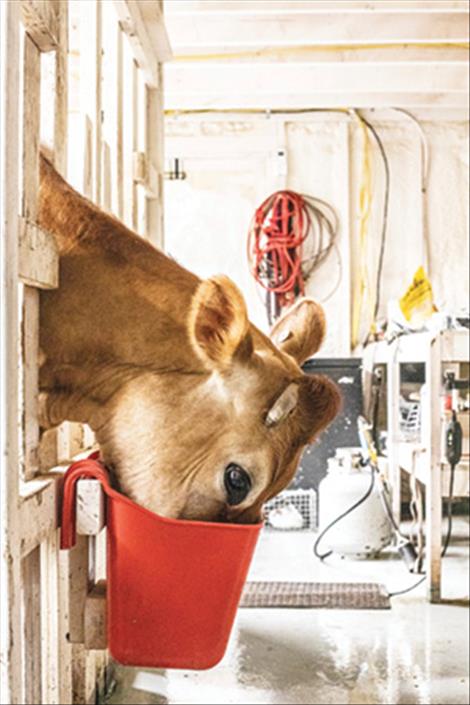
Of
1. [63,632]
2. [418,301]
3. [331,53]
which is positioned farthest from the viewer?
[331,53]

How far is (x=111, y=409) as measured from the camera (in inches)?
64.2

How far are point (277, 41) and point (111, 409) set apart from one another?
3.76m

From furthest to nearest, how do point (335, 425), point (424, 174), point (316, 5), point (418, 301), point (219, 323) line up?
1. point (424, 174)
2. point (335, 425)
3. point (418, 301)
4. point (316, 5)
5. point (219, 323)

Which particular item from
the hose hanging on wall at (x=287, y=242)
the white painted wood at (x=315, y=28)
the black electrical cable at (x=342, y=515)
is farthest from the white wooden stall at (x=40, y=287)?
the hose hanging on wall at (x=287, y=242)

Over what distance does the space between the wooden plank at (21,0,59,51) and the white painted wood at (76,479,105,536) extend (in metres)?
0.67

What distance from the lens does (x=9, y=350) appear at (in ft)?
3.87

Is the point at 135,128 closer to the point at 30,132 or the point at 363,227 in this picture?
the point at 30,132

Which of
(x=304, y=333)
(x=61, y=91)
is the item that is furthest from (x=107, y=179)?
(x=304, y=333)

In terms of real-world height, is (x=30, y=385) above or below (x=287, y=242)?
below

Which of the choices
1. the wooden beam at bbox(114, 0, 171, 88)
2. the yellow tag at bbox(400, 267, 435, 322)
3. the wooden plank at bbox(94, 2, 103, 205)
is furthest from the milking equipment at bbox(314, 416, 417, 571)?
the wooden plank at bbox(94, 2, 103, 205)

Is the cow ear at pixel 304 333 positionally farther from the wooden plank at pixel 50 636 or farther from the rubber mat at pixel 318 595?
the rubber mat at pixel 318 595

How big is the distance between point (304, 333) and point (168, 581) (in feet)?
1.81

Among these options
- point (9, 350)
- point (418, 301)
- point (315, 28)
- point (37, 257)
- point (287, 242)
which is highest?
point (315, 28)

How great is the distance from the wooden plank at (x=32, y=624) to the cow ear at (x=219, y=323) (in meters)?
0.40
